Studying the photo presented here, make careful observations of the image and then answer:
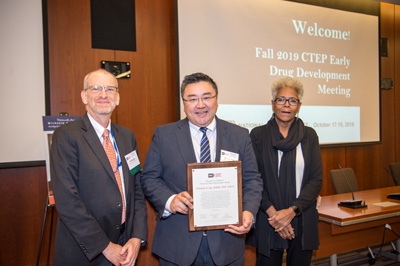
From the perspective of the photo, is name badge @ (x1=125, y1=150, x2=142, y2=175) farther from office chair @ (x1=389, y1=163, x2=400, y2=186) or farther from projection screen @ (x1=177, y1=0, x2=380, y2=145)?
office chair @ (x1=389, y1=163, x2=400, y2=186)

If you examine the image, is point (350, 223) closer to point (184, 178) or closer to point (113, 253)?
point (184, 178)

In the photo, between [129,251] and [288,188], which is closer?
[129,251]

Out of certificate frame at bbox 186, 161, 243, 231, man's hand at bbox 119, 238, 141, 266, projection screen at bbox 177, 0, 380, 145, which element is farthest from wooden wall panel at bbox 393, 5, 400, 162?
man's hand at bbox 119, 238, 141, 266

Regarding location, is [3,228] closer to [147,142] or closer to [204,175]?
[147,142]

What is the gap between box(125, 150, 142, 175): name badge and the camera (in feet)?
6.06

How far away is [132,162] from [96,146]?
0.27 metres

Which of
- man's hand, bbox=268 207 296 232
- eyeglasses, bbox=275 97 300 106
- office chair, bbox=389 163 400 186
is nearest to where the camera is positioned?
man's hand, bbox=268 207 296 232

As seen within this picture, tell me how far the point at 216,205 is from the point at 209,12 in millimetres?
3294

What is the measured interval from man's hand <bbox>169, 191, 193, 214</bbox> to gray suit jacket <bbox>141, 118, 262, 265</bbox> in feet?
0.25

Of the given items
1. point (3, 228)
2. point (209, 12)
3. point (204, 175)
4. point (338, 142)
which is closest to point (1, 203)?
point (3, 228)

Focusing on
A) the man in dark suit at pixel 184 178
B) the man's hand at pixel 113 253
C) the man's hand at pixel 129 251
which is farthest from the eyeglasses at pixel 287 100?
the man's hand at pixel 113 253

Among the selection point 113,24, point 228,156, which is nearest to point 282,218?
point 228,156

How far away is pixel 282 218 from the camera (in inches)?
82.3

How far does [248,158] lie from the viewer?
179 centimetres
